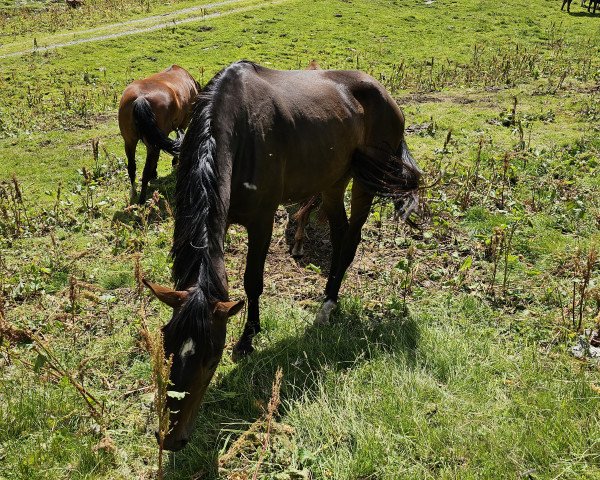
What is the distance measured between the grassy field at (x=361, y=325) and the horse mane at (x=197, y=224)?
2.24 ft

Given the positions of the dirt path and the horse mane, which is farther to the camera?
the dirt path

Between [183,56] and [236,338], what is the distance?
54.0 ft

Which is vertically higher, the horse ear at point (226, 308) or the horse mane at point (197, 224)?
the horse mane at point (197, 224)

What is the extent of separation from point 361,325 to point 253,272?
3.82 feet

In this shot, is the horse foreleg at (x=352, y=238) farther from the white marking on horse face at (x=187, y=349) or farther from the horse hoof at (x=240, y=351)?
the white marking on horse face at (x=187, y=349)

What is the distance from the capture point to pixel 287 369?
12.0ft

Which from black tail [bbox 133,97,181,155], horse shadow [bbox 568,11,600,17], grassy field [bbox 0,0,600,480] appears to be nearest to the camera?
grassy field [bbox 0,0,600,480]

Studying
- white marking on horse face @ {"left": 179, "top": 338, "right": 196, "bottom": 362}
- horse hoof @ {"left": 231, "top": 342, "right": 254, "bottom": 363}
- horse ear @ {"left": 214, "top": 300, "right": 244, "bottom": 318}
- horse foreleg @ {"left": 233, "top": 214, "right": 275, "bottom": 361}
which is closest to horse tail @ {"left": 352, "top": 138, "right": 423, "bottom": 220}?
horse foreleg @ {"left": 233, "top": 214, "right": 275, "bottom": 361}

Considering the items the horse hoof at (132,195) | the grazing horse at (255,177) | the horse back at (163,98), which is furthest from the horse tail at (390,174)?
the horse hoof at (132,195)

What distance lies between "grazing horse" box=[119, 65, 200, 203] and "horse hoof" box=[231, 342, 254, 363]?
3382 millimetres

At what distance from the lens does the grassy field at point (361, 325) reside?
9.26ft

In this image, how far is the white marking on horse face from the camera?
2.51 m

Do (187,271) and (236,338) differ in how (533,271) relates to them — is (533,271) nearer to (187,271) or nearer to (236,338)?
(236,338)

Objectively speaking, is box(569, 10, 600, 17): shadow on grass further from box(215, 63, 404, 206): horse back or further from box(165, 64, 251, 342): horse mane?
box(165, 64, 251, 342): horse mane
